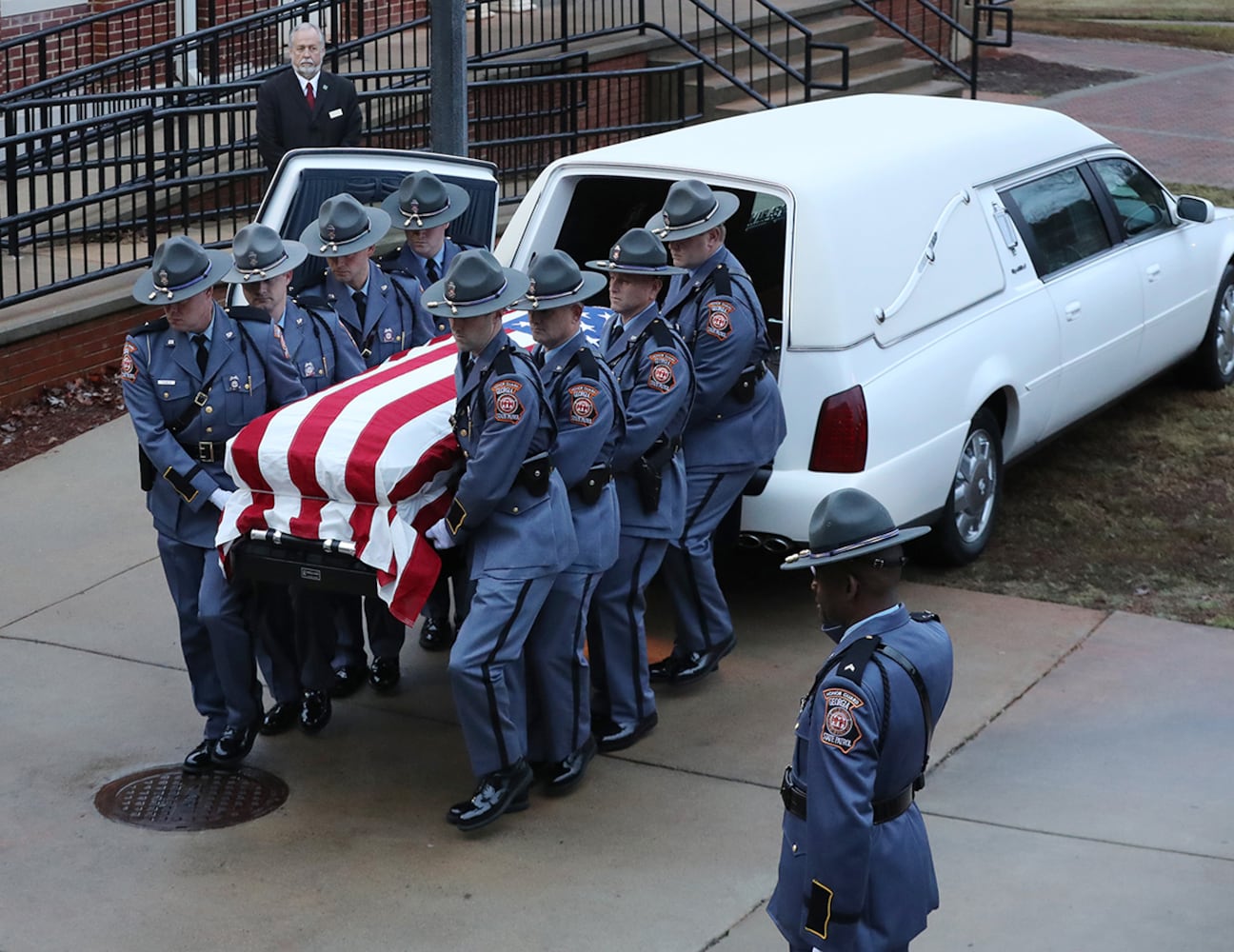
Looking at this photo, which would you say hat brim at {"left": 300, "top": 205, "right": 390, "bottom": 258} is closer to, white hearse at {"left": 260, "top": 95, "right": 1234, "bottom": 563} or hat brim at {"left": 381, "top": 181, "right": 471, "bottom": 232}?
hat brim at {"left": 381, "top": 181, "right": 471, "bottom": 232}

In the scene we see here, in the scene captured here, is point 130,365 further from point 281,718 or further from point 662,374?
point 662,374

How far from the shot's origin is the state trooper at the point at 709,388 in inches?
266

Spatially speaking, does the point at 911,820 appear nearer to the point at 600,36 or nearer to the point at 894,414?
the point at 894,414

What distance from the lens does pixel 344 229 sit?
23.2 feet

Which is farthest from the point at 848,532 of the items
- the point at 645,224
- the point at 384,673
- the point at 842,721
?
the point at 645,224

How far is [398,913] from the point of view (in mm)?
5371

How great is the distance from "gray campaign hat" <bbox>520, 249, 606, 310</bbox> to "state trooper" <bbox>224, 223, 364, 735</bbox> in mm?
1110

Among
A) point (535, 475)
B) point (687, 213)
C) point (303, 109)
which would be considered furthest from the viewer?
point (303, 109)

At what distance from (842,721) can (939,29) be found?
1819cm

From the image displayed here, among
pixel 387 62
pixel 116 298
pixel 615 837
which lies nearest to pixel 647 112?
pixel 387 62

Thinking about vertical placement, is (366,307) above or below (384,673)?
above

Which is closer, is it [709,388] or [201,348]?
[201,348]

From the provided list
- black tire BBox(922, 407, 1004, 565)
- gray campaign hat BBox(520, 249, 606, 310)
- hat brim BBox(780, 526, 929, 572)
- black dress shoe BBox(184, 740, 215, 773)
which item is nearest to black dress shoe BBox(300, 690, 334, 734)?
black dress shoe BBox(184, 740, 215, 773)

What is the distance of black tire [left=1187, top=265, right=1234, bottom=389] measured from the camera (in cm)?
1022
